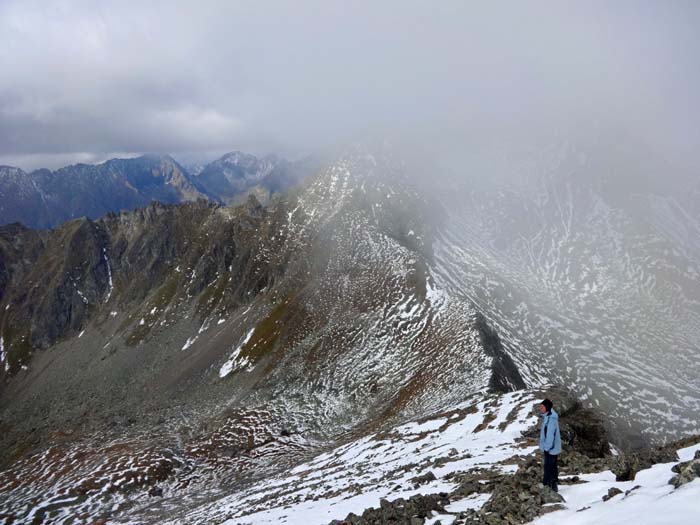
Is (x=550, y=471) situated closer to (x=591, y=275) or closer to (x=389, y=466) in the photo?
(x=389, y=466)

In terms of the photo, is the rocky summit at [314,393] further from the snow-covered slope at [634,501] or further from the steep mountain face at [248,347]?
the steep mountain face at [248,347]

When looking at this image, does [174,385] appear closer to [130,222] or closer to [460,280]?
[460,280]

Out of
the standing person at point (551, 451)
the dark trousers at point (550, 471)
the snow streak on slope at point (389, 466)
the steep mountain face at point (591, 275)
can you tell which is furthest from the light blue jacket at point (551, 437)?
the steep mountain face at point (591, 275)

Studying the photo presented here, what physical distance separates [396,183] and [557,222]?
42.8 metres

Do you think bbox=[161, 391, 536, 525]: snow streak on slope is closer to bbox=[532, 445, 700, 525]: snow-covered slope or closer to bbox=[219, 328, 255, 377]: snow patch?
bbox=[532, 445, 700, 525]: snow-covered slope

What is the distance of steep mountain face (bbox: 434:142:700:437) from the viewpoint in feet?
216

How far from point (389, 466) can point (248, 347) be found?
60.0m

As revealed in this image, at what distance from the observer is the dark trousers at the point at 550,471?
48.2 feet

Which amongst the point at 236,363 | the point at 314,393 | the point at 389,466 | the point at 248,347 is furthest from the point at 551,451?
the point at 248,347

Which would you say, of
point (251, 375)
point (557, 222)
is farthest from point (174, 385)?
point (557, 222)

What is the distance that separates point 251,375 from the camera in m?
78.2

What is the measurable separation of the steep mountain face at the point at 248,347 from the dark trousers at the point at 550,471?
35093mm

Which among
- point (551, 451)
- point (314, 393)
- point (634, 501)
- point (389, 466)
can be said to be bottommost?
point (314, 393)

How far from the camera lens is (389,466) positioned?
101 feet
